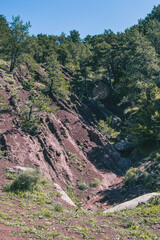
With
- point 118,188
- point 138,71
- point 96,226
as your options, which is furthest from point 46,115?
point 138,71

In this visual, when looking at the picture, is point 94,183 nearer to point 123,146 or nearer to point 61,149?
point 61,149

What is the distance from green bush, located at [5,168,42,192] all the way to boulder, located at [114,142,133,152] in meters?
18.1

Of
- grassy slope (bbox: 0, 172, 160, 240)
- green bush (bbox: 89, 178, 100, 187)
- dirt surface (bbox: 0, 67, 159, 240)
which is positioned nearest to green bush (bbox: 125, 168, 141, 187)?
dirt surface (bbox: 0, 67, 159, 240)

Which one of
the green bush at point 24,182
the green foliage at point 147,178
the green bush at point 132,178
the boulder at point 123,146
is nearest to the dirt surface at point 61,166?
the green bush at point 24,182

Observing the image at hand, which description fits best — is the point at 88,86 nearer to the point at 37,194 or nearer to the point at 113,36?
the point at 113,36

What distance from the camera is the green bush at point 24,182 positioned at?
446 inches

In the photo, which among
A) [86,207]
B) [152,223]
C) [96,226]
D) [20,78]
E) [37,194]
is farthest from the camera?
[20,78]

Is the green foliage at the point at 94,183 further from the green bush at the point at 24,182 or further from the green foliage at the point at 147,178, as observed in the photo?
the green bush at the point at 24,182

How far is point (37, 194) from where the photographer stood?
38.5ft

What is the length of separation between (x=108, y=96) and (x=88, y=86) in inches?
208

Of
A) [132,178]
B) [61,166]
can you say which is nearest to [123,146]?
[132,178]

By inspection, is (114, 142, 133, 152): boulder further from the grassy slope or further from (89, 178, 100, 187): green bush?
the grassy slope

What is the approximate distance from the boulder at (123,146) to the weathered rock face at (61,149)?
166cm

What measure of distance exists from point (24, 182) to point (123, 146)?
19.5 m
